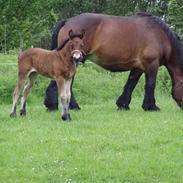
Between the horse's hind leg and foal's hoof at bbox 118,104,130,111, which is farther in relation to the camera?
foal's hoof at bbox 118,104,130,111

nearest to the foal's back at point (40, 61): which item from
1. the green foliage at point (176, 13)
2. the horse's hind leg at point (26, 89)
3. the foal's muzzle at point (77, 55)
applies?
the horse's hind leg at point (26, 89)

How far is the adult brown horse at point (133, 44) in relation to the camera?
47.1 ft

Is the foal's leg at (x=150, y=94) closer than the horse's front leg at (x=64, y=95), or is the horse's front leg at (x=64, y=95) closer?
the horse's front leg at (x=64, y=95)

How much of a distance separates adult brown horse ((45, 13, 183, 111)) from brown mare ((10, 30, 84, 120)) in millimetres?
1710

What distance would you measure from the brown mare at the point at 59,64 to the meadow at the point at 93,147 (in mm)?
632

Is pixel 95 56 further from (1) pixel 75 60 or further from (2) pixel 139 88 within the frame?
(2) pixel 139 88

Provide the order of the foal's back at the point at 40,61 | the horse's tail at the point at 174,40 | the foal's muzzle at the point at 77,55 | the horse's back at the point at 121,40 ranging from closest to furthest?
the foal's muzzle at the point at 77,55, the foal's back at the point at 40,61, the horse's back at the point at 121,40, the horse's tail at the point at 174,40

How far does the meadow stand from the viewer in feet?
27.6

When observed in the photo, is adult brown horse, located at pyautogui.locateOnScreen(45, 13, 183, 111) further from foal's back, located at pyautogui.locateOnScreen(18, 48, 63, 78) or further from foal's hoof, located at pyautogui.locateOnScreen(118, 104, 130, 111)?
foal's back, located at pyautogui.locateOnScreen(18, 48, 63, 78)

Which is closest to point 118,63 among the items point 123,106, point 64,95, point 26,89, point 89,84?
point 123,106

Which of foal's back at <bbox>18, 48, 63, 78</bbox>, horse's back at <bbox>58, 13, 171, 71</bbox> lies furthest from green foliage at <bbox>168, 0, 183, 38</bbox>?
foal's back at <bbox>18, 48, 63, 78</bbox>

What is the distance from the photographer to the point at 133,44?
1448 centimetres

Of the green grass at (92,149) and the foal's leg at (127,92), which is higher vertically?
the green grass at (92,149)

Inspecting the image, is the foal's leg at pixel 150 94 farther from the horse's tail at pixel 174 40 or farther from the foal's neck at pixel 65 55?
the foal's neck at pixel 65 55
